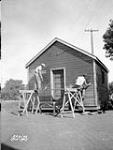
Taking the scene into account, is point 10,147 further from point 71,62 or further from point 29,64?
point 29,64

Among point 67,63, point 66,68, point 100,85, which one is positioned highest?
point 67,63

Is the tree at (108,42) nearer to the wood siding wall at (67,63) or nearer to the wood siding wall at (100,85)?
the wood siding wall at (67,63)

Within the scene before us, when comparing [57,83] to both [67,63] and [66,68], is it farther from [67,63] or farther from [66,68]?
[67,63]

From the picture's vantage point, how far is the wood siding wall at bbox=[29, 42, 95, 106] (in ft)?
22.0

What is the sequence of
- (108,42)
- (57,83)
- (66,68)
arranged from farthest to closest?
(57,83) → (66,68) → (108,42)

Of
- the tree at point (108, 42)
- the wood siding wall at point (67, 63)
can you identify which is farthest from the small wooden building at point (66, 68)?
the tree at point (108, 42)

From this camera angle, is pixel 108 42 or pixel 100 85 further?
pixel 100 85

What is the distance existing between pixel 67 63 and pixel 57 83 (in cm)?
82

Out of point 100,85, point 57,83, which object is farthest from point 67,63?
point 100,85

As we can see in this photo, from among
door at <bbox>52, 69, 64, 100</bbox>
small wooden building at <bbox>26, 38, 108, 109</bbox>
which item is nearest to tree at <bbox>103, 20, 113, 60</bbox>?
small wooden building at <bbox>26, 38, 108, 109</bbox>

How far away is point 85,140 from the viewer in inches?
105

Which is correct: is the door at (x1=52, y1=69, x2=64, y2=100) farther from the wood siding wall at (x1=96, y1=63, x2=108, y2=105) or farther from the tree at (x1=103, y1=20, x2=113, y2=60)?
the tree at (x1=103, y1=20, x2=113, y2=60)

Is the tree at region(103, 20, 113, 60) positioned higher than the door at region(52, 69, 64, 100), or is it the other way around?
the tree at region(103, 20, 113, 60)

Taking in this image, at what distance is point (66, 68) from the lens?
7121 mm
